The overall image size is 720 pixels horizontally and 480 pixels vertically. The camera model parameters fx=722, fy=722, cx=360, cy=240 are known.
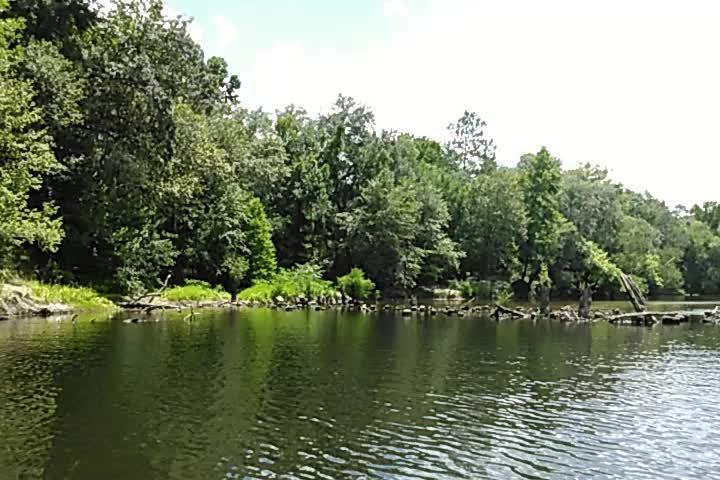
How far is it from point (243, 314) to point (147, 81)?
18.6 meters

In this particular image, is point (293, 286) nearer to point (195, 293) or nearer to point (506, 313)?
point (195, 293)

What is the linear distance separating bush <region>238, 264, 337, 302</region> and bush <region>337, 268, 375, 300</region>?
4.50 ft

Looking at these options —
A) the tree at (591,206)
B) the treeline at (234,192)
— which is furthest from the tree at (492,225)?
the tree at (591,206)

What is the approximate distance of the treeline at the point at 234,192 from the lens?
4419 cm

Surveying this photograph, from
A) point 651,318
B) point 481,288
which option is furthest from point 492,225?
point 651,318

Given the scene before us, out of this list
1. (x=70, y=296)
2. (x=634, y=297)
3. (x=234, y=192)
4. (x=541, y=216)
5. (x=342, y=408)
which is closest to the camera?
(x=342, y=408)

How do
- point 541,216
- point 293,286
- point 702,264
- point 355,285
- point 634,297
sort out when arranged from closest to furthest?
point 634,297, point 293,286, point 355,285, point 541,216, point 702,264

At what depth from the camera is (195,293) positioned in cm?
6166

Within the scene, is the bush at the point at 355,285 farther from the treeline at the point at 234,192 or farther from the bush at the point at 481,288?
the bush at the point at 481,288

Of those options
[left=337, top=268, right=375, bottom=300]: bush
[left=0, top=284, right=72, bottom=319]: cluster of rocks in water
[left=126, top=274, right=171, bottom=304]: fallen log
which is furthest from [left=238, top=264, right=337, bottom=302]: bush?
[left=0, top=284, right=72, bottom=319]: cluster of rocks in water

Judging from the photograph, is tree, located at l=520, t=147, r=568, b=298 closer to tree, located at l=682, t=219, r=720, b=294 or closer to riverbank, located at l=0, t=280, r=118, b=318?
tree, located at l=682, t=219, r=720, b=294

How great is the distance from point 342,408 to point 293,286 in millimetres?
50068

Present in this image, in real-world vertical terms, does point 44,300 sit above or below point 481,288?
below

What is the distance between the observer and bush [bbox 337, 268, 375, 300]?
76.1 m
